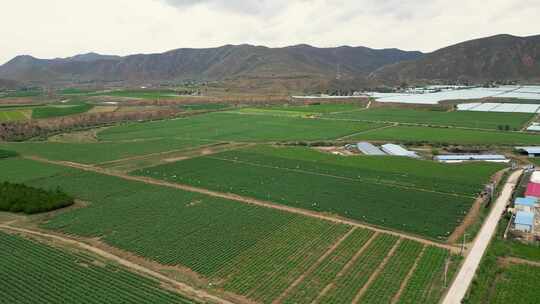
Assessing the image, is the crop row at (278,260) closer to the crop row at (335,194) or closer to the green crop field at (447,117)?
the crop row at (335,194)

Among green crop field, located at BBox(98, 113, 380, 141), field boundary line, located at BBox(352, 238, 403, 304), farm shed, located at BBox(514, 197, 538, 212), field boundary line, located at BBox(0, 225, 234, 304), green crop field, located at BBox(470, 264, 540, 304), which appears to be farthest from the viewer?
green crop field, located at BBox(98, 113, 380, 141)

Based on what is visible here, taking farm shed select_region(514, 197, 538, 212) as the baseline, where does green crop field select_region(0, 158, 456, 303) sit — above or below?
below

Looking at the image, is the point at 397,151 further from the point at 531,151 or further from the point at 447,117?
the point at 447,117

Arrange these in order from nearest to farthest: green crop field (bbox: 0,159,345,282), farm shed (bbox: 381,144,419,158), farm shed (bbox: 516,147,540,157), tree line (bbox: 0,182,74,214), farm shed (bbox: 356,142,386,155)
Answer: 1. green crop field (bbox: 0,159,345,282)
2. tree line (bbox: 0,182,74,214)
3. farm shed (bbox: 516,147,540,157)
4. farm shed (bbox: 381,144,419,158)
5. farm shed (bbox: 356,142,386,155)

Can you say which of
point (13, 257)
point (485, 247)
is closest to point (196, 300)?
point (13, 257)

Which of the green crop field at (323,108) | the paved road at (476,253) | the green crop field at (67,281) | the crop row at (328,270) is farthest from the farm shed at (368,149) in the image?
the green crop field at (323,108)

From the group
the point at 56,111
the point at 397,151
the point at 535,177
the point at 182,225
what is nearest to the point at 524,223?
the point at 535,177

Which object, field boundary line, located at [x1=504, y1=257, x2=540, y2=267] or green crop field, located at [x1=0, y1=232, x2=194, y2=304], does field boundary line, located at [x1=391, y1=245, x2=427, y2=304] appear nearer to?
field boundary line, located at [x1=504, y1=257, x2=540, y2=267]

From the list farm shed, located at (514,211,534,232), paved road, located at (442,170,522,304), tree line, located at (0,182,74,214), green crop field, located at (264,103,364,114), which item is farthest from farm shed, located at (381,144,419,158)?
green crop field, located at (264,103,364,114)
